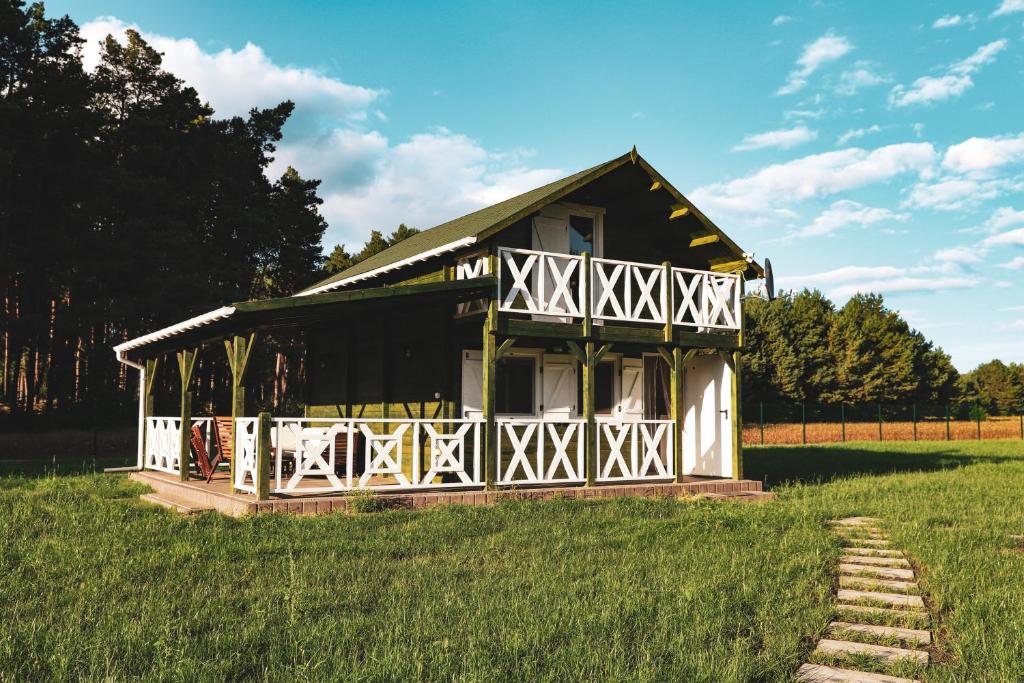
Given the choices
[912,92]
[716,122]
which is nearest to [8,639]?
[716,122]

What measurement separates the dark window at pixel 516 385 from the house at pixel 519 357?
27 mm

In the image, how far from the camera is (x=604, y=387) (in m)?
15.4

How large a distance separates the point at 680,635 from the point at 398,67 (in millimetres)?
12505

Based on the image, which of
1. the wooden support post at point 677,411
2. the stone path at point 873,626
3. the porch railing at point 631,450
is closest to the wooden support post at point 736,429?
the porch railing at point 631,450

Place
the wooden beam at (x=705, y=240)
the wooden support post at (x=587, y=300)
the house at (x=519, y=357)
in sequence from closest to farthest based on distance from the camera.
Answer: the house at (x=519, y=357) → the wooden support post at (x=587, y=300) → the wooden beam at (x=705, y=240)

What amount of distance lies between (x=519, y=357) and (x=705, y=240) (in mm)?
4720

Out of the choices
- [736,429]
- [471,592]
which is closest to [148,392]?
[736,429]

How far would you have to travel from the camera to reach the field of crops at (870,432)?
34.9m

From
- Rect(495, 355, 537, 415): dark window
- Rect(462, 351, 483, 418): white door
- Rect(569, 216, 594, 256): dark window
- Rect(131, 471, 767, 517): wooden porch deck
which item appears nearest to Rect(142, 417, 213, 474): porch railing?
Rect(131, 471, 767, 517): wooden porch deck

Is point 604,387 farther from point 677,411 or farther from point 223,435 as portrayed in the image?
point 223,435

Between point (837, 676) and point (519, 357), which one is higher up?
point (519, 357)

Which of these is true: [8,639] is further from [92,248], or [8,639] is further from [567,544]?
[92,248]

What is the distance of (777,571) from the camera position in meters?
7.08

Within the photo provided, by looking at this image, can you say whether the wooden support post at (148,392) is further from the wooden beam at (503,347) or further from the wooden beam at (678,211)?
the wooden beam at (678,211)
